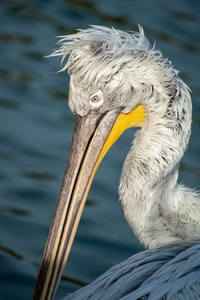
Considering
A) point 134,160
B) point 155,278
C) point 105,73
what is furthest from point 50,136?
point 155,278

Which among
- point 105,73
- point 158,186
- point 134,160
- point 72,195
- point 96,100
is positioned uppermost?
point 105,73

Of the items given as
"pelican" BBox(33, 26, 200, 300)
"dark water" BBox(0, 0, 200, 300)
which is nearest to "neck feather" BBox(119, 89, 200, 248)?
"pelican" BBox(33, 26, 200, 300)

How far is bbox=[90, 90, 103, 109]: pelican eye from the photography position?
10.2ft

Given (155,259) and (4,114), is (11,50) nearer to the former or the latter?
(4,114)

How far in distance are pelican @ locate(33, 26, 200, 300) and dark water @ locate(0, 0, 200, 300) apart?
1244 mm

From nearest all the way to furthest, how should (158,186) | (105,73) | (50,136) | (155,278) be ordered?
(155,278), (105,73), (158,186), (50,136)

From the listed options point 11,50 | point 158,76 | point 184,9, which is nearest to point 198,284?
point 158,76

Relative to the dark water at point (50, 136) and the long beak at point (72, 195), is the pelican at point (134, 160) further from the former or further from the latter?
the dark water at point (50, 136)

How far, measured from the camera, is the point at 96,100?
10.3ft

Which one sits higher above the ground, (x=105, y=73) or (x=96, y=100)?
(x=105, y=73)

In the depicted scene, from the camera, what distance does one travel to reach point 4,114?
6730 mm

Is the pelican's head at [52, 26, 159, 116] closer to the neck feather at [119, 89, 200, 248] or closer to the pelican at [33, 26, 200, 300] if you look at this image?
the pelican at [33, 26, 200, 300]

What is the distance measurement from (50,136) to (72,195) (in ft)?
10.9

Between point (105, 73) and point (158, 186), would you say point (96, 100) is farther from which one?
point (158, 186)
